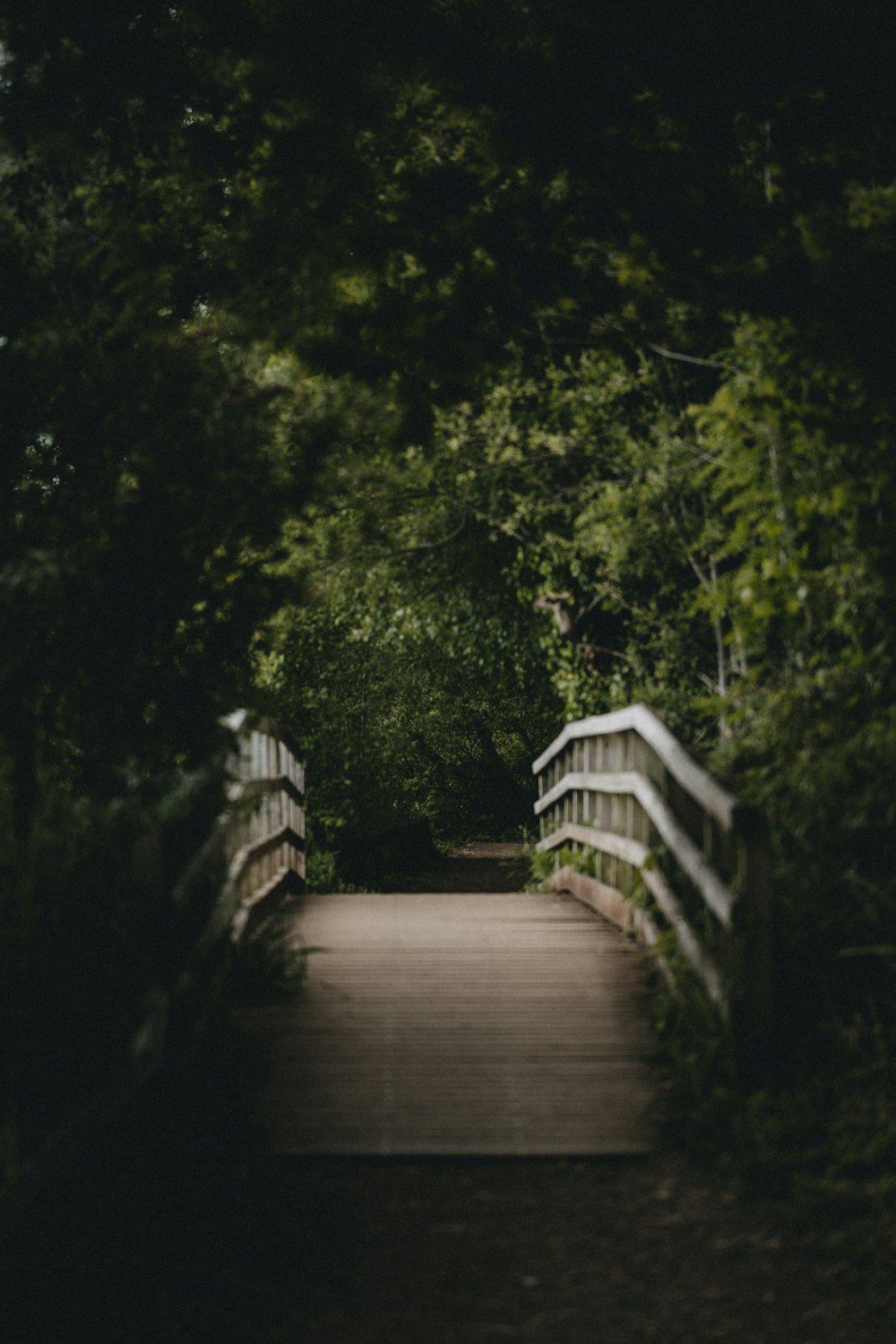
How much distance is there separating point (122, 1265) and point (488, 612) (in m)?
11.0

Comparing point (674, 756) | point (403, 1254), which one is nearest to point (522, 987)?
point (674, 756)

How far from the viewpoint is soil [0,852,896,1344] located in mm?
3406

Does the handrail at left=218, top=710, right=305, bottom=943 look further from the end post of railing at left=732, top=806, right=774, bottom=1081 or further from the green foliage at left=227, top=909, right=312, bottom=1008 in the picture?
the end post of railing at left=732, top=806, right=774, bottom=1081

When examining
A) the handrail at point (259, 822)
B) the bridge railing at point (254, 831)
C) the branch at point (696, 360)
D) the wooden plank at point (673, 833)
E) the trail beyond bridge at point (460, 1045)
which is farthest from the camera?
the branch at point (696, 360)

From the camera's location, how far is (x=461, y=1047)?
5445 millimetres

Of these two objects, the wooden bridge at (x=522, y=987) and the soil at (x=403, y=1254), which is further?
the wooden bridge at (x=522, y=987)

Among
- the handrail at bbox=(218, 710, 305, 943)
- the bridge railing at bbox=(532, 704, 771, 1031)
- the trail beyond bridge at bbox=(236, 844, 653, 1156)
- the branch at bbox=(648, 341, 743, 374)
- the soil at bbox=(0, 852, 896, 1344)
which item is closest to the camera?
the soil at bbox=(0, 852, 896, 1344)

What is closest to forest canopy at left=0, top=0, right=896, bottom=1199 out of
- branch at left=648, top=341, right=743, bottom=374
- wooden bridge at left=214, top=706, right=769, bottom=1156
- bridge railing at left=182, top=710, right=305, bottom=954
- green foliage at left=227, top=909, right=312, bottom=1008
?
branch at left=648, top=341, right=743, bottom=374

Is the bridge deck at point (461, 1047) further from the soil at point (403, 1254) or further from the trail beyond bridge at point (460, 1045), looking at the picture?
the soil at point (403, 1254)

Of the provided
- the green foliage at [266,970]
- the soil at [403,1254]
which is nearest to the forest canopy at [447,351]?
the soil at [403,1254]

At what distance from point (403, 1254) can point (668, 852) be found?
313 cm

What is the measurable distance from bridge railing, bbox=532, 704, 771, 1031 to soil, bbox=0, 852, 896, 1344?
782 millimetres

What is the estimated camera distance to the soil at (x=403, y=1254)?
341cm

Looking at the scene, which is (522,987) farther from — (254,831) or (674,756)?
(254,831)
